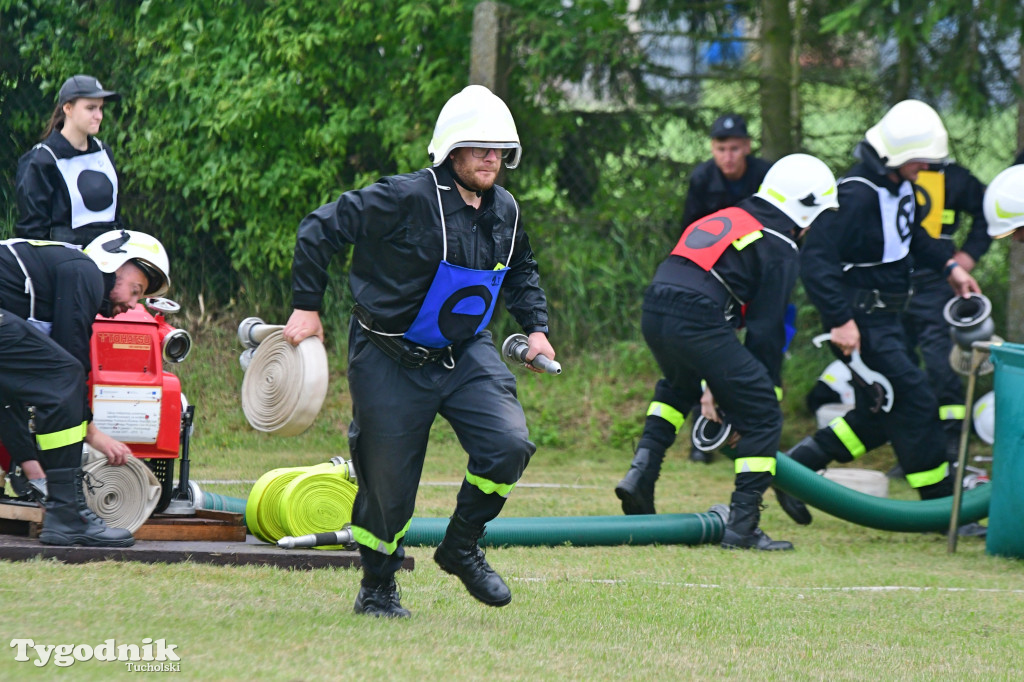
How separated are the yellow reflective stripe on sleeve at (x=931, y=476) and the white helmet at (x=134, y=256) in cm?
439

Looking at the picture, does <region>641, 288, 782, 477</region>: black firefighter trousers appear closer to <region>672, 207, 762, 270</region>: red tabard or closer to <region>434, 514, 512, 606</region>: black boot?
<region>672, 207, 762, 270</region>: red tabard

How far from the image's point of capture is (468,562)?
459 centimetres

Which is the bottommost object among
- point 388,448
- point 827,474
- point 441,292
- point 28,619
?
point 827,474

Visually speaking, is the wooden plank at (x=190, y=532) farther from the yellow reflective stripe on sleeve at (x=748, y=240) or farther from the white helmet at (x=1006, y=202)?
the white helmet at (x=1006, y=202)

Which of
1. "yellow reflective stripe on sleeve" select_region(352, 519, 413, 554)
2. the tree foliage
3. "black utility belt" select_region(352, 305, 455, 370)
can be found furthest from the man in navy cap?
"yellow reflective stripe on sleeve" select_region(352, 519, 413, 554)

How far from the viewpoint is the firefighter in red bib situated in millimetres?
6570

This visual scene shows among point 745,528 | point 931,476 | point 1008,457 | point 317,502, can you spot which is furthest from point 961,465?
point 317,502

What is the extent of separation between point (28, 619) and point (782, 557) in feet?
12.2

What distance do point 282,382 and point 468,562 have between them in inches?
Answer: 43.5

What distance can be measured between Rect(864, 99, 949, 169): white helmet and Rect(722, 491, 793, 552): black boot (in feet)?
7.09

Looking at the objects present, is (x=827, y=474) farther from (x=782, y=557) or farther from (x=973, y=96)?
(x=973, y=96)

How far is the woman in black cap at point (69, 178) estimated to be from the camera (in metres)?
6.78

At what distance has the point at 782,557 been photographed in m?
6.34

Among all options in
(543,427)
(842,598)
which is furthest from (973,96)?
(842,598)
